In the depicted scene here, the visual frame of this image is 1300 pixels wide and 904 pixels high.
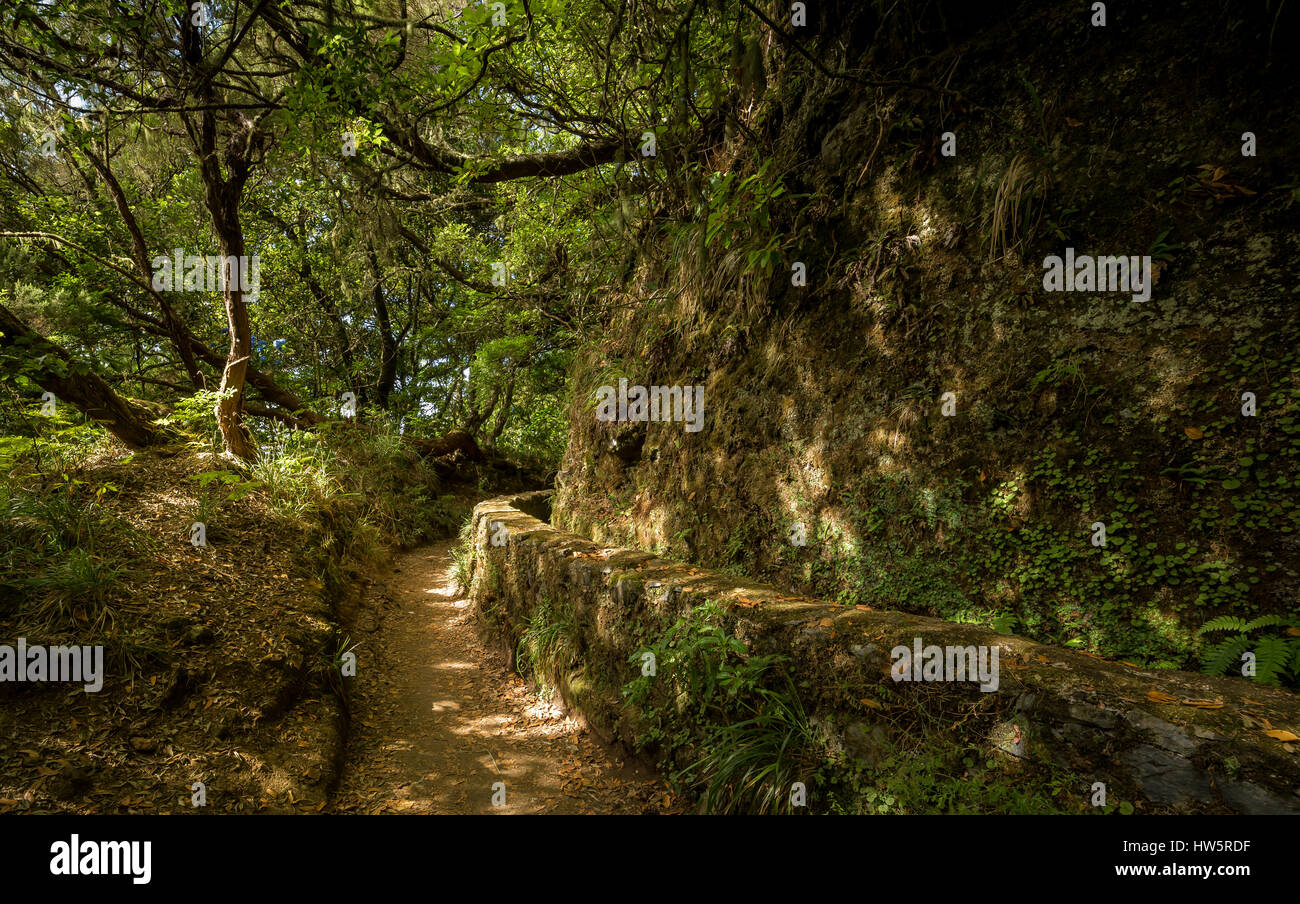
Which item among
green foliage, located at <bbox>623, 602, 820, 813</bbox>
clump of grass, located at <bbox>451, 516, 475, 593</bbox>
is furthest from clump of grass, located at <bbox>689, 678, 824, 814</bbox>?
clump of grass, located at <bbox>451, 516, 475, 593</bbox>

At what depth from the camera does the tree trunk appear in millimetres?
4336

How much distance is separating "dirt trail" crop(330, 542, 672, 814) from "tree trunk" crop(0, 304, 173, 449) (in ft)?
10.9

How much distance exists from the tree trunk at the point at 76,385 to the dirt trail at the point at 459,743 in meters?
3.31

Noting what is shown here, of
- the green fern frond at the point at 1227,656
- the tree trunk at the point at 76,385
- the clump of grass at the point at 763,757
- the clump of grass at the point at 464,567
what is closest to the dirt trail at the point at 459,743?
the clump of grass at the point at 763,757

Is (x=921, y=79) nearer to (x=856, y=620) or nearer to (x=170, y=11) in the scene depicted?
(x=856, y=620)

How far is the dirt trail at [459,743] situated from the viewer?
3.31 meters

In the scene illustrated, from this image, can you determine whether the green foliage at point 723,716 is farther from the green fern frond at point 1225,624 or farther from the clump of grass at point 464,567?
the clump of grass at point 464,567

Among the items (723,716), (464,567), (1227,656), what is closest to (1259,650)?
(1227,656)

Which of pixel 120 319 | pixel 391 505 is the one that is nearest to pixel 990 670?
pixel 391 505

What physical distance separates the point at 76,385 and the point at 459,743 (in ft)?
17.3

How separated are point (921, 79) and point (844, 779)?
4.37 metres

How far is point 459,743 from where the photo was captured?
4.05m

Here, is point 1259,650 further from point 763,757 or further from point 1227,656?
point 763,757

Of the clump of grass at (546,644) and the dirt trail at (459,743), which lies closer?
the dirt trail at (459,743)
